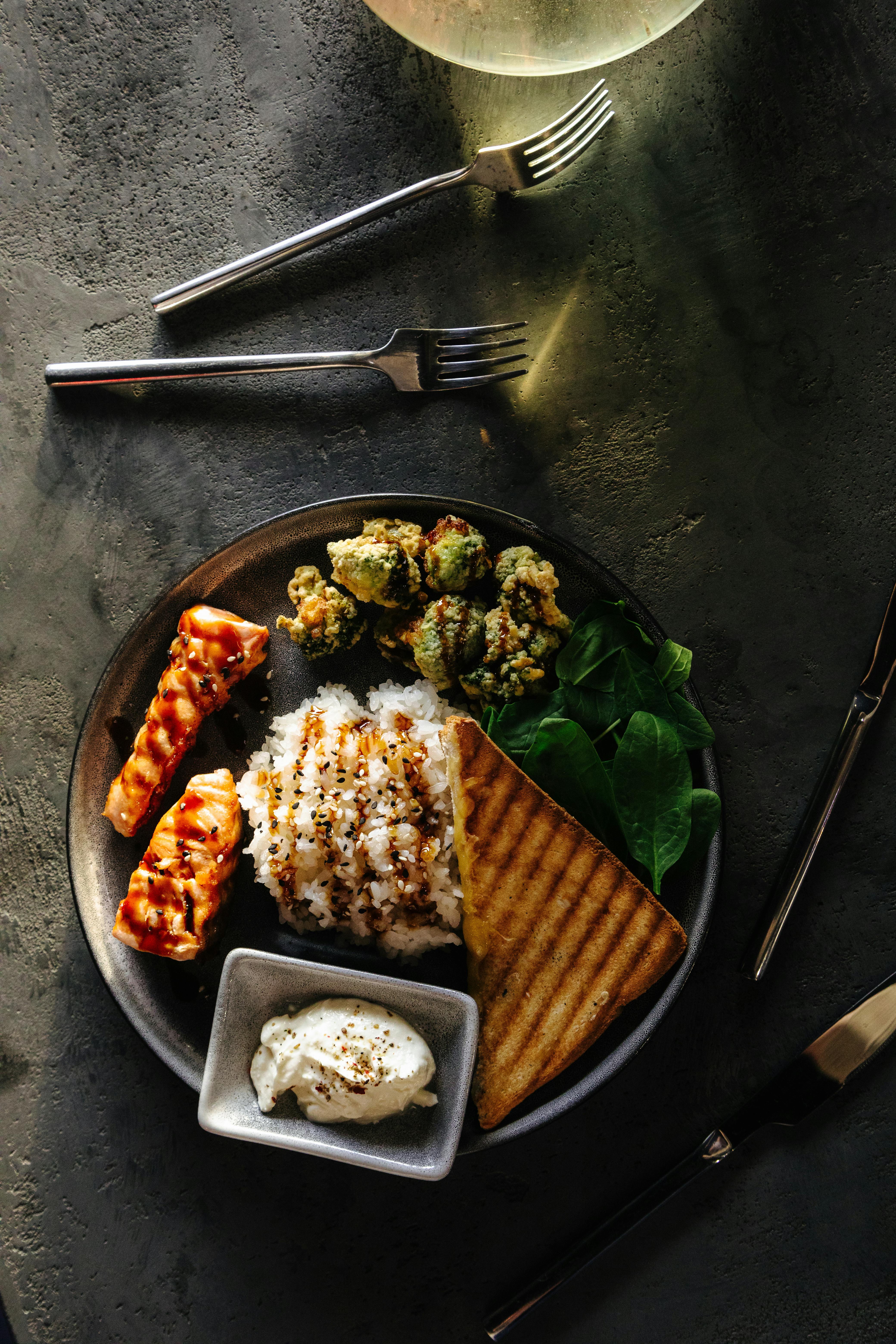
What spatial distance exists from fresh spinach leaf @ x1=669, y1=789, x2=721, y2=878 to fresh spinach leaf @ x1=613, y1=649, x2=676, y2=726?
0.20 metres

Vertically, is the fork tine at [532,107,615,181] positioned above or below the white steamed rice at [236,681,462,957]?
above

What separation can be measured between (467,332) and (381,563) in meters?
0.76

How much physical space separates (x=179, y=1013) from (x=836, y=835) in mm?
1898

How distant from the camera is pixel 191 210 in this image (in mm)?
2510

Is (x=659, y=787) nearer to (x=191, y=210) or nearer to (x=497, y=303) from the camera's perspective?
(x=497, y=303)

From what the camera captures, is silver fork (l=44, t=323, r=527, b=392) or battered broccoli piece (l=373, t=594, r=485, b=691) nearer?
battered broccoli piece (l=373, t=594, r=485, b=691)

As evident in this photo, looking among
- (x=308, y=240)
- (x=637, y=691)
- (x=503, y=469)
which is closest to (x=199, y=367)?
(x=308, y=240)

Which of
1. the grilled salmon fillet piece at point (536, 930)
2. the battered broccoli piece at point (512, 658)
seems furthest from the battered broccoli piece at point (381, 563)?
the grilled salmon fillet piece at point (536, 930)

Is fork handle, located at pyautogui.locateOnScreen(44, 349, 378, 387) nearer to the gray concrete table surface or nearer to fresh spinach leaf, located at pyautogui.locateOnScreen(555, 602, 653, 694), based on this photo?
the gray concrete table surface

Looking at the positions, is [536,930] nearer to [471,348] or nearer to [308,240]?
[471,348]

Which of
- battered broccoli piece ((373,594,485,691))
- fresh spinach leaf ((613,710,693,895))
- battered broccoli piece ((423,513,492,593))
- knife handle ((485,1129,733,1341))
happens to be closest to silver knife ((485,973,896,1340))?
knife handle ((485,1129,733,1341))

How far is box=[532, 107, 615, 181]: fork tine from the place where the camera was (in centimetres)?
237

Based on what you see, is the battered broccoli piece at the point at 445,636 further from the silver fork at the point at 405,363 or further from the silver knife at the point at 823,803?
the silver knife at the point at 823,803

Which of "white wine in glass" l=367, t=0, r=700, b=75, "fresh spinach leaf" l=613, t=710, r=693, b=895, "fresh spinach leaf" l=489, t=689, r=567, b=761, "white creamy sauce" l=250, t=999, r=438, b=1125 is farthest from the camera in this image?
"fresh spinach leaf" l=489, t=689, r=567, b=761
